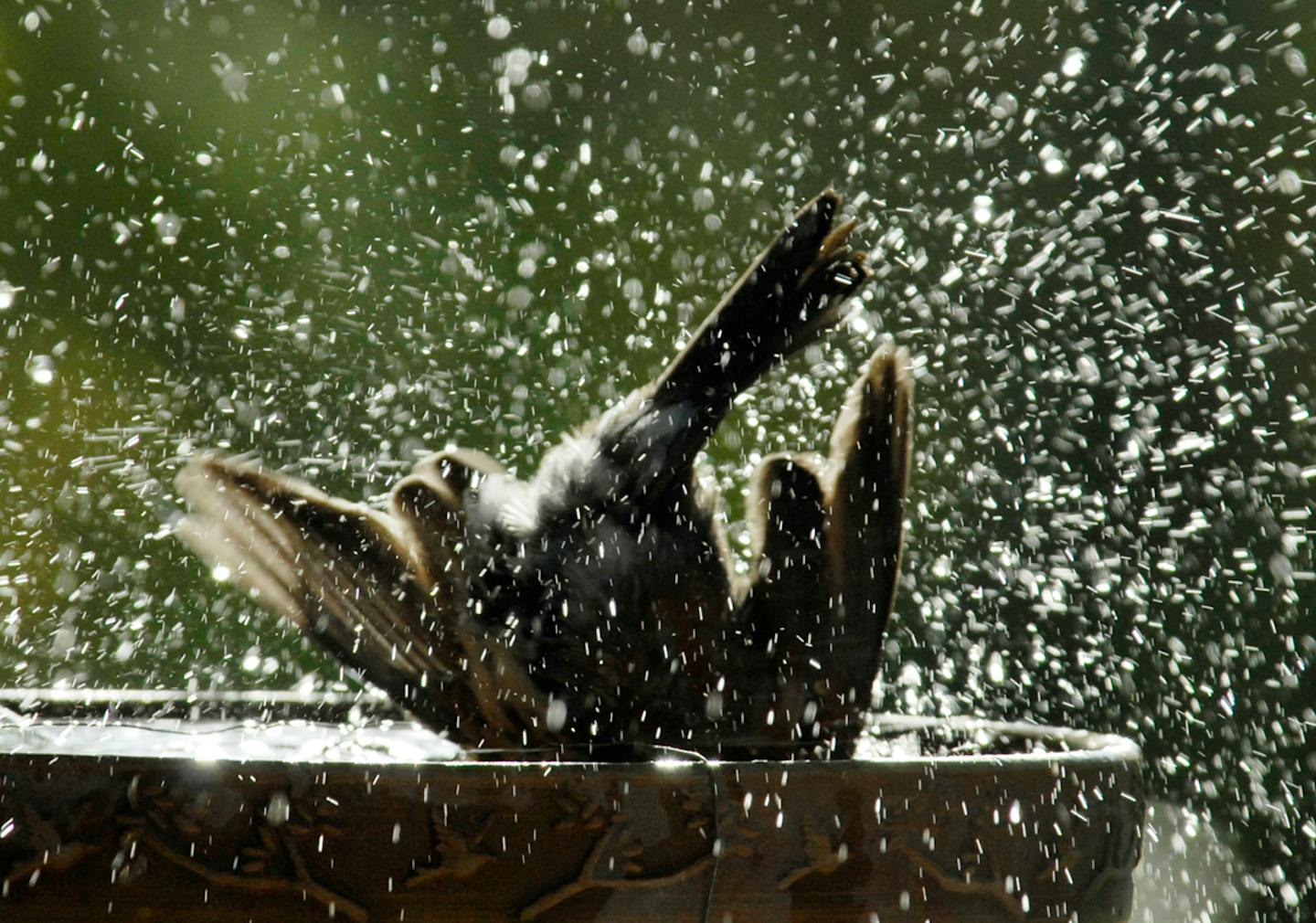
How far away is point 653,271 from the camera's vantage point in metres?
1.25

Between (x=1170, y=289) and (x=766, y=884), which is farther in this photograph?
(x=1170, y=289)

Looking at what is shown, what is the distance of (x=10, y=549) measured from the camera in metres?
1.23

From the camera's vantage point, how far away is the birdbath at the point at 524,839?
0.30m

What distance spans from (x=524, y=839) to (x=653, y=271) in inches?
38.7

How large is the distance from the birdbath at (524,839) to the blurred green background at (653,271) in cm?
80

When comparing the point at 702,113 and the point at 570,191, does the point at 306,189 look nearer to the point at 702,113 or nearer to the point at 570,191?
the point at 570,191

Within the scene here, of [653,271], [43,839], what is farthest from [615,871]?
[653,271]

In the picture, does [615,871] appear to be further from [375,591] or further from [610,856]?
[375,591]

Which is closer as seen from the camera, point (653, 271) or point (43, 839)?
point (43, 839)

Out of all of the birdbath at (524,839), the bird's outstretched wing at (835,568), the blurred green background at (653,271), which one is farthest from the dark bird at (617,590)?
the blurred green background at (653,271)

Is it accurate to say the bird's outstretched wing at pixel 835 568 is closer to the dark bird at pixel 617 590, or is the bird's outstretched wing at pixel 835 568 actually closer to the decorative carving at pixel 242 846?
the dark bird at pixel 617 590

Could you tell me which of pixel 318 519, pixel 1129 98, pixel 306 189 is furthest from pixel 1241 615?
pixel 306 189

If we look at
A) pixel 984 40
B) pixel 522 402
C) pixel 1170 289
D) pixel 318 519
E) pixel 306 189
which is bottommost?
pixel 318 519

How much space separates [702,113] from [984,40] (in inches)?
12.4
